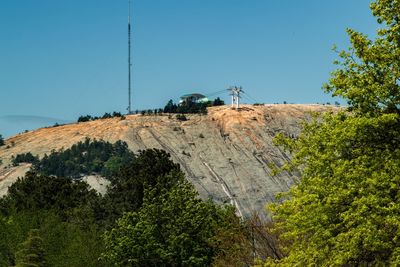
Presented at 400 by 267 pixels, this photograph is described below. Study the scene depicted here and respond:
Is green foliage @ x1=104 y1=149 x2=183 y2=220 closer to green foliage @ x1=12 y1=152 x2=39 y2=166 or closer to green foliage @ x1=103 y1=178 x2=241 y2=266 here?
green foliage @ x1=103 y1=178 x2=241 y2=266

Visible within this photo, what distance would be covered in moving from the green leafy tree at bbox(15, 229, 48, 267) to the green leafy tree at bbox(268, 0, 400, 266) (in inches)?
1423

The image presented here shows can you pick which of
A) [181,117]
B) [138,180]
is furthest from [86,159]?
[138,180]

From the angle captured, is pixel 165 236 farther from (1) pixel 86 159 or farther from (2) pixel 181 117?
(2) pixel 181 117

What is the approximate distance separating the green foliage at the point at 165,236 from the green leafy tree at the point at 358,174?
82.1 ft

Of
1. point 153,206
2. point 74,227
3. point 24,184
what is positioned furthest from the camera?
point 24,184

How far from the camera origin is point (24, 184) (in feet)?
306

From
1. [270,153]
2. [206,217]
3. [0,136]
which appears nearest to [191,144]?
[270,153]

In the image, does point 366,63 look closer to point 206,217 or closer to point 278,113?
point 206,217

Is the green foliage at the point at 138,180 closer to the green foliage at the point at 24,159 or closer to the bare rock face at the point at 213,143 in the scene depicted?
the bare rock face at the point at 213,143

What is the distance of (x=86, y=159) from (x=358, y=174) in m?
→ 144

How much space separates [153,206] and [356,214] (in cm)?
3282

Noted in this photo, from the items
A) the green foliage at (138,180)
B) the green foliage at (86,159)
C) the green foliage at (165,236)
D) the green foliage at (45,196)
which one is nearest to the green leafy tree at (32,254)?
the green foliage at (165,236)

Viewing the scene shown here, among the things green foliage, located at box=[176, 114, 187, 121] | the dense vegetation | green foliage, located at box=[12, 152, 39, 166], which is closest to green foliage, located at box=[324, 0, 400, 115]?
the dense vegetation

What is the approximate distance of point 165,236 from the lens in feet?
Result: 180
